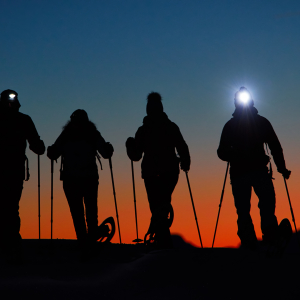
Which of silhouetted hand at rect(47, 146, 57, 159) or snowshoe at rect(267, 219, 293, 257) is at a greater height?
silhouetted hand at rect(47, 146, 57, 159)

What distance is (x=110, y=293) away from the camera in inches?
171

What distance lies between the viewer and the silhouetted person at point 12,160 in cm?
665

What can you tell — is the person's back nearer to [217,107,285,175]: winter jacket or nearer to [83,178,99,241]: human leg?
[217,107,285,175]: winter jacket

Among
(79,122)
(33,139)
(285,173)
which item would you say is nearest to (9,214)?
(33,139)

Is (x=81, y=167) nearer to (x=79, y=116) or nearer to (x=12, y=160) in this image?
(x=79, y=116)

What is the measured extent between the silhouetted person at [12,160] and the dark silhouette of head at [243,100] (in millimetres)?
3278

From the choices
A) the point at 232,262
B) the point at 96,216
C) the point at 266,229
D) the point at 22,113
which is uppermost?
the point at 22,113

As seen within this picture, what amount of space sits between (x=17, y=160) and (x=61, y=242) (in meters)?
3.52

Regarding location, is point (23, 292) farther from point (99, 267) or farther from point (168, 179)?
point (168, 179)

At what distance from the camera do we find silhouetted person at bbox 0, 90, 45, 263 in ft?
21.8

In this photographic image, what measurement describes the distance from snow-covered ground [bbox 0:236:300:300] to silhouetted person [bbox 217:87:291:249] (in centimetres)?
115

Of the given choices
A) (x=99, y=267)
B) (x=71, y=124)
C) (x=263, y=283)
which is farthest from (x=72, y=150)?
(x=263, y=283)

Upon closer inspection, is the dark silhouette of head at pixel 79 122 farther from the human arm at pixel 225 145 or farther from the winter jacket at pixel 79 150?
the human arm at pixel 225 145

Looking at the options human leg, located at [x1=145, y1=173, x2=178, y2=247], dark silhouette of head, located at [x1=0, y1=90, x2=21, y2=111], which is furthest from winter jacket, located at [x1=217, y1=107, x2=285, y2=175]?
dark silhouette of head, located at [x1=0, y1=90, x2=21, y2=111]
